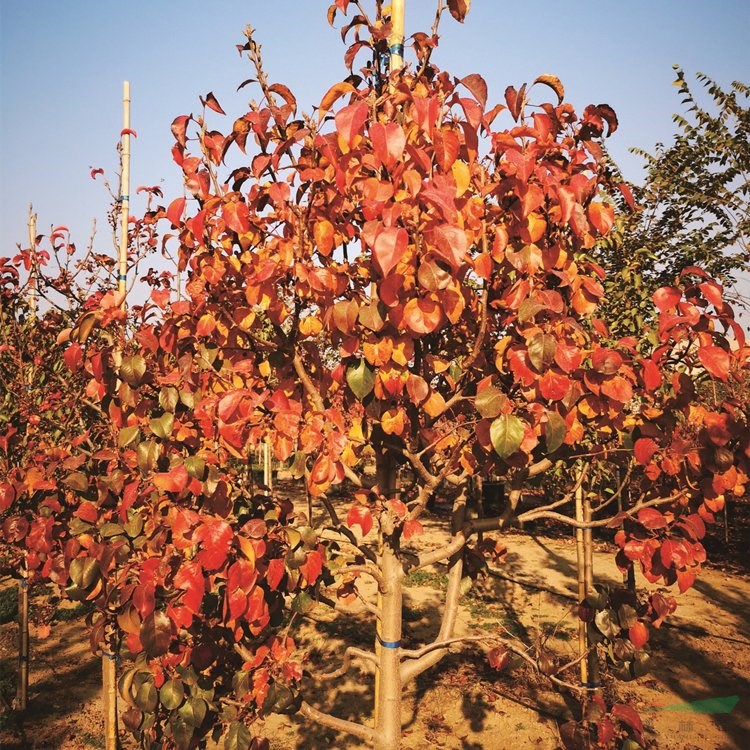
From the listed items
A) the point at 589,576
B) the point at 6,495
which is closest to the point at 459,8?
the point at 6,495

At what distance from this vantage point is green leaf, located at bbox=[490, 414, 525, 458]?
1.55 metres

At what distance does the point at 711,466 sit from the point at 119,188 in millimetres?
4413

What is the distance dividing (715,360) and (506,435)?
71 cm

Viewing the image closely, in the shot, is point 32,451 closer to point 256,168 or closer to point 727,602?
point 256,168

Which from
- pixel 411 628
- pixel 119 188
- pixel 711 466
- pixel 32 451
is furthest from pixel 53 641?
pixel 711 466

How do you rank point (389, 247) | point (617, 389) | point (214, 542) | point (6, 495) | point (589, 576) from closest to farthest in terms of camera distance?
point (389, 247) → point (214, 542) → point (617, 389) → point (6, 495) → point (589, 576)

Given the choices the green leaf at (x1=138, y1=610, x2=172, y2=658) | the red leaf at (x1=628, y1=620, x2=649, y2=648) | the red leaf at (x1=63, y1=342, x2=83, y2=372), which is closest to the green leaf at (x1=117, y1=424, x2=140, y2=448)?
the red leaf at (x1=63, y1=342, x2=83, y2=372)

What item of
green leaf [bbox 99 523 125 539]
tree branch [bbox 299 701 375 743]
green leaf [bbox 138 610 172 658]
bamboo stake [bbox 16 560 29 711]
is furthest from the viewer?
bamboo stake [bbox 16 560 29 711]

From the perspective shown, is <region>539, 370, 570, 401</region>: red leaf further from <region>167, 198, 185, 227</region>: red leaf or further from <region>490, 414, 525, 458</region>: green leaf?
<region>167, 198, 185, 227</region>: red leaf

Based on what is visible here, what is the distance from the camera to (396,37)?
6.41 feet

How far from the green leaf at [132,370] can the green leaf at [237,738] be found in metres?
1.30

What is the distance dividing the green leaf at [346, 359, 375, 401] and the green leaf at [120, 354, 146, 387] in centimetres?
69

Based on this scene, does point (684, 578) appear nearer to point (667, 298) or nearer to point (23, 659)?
point (667, 298)

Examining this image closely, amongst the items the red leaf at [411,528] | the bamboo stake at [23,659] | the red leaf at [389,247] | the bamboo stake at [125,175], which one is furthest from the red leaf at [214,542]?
the bamboo stake at [23,659]
